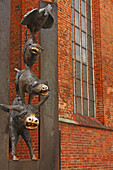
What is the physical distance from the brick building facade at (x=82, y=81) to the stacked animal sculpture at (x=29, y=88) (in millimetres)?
3728

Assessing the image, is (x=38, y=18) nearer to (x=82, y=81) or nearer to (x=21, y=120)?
(x=21, y=120)

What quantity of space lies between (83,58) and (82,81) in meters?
0.81

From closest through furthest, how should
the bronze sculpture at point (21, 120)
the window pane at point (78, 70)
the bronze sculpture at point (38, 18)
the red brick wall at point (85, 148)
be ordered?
1. the bronze sculpture at point (21, 120)
2. the bronze sculpture at point (38, 18)
3. the red brick wall at point (85, 148)
4. the window pane at point (78, 70)

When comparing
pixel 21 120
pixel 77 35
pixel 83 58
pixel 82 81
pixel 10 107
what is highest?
pixel 77 35

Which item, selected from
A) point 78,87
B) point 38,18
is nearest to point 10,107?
point 38,18

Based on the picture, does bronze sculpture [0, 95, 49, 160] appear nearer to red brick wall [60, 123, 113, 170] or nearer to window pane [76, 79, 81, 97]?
red brick wall [60, 123, 113, 170]

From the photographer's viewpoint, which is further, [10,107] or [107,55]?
[107,55]

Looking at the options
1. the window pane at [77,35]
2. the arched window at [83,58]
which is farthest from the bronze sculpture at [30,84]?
the window pane at [77,35]

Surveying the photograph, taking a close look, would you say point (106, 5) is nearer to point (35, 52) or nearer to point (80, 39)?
point (80, 39)

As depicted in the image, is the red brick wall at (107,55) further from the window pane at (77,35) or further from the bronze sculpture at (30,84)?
the bronze sculpture at (30,84)

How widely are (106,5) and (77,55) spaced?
2.87 m

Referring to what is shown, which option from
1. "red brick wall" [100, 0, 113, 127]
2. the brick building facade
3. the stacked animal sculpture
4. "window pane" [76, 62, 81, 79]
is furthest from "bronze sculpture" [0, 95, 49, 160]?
"red brick wall" [100, 0, 113, 127]

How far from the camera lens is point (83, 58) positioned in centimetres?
1023

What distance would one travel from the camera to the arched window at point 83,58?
9.62 m
